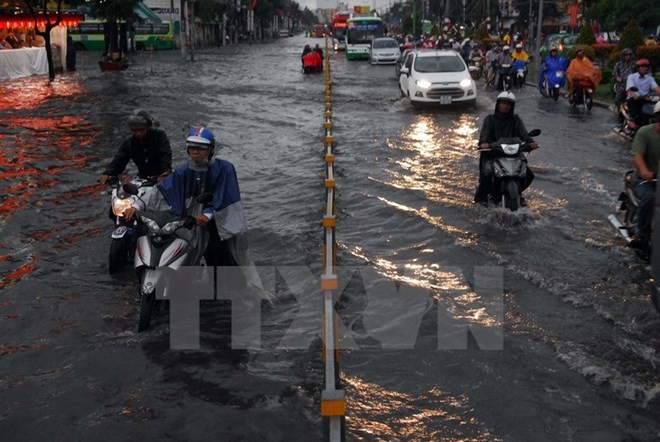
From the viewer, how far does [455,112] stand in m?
22.0

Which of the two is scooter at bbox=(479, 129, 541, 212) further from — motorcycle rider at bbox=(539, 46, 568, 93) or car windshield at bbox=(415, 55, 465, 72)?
motorcycle rider at bbox=(539, 46, 568, 93)

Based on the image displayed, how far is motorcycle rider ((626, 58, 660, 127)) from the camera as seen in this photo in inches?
605

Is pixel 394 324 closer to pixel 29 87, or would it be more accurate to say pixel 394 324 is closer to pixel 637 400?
pixel 637 400

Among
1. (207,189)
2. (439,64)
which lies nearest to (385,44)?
(439,64)

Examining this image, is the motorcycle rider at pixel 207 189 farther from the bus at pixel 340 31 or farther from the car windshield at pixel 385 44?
the bus at pixel 340 31

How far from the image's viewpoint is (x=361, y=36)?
167ft

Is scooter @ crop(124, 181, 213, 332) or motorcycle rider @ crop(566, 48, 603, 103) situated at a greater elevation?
motorcycle rider @ crop(566, 48, 603, 103)

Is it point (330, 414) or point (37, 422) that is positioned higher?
point (330, 414)

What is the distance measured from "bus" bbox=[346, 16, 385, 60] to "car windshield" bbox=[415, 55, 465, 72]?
26.7 meters

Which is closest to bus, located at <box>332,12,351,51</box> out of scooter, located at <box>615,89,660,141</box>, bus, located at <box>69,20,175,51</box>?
bus, located at <box>69,20,175,51</box>

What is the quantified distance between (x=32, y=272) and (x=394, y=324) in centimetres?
410

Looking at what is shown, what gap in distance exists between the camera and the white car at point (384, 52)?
44.8 metres

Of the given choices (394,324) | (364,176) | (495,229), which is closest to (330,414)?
(394,324)

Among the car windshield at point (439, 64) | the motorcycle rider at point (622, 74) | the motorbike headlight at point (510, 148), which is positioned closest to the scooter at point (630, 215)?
the motorbike headlight at point (510, 148)
